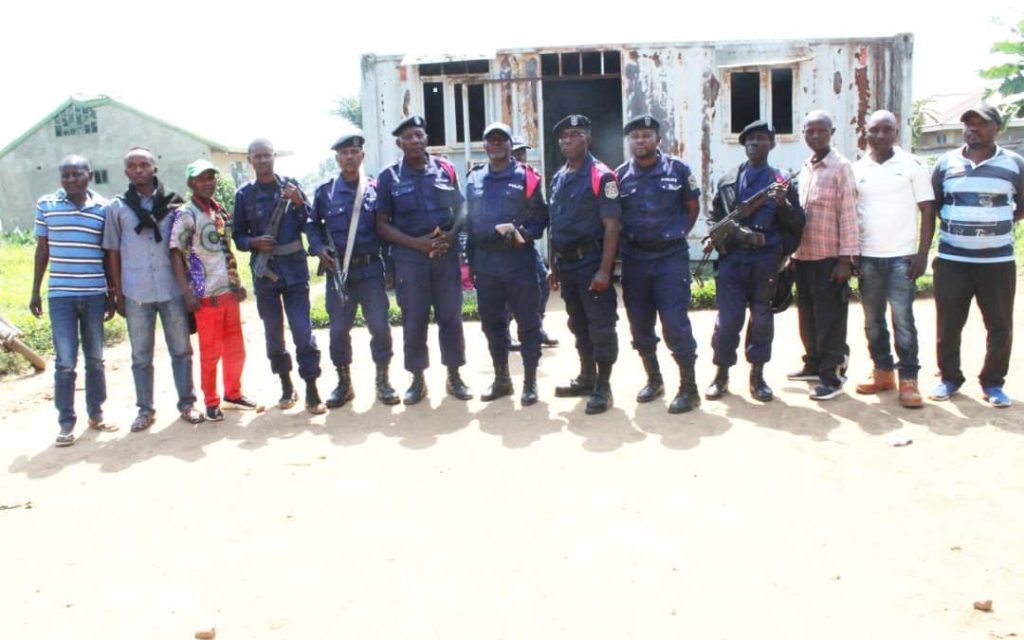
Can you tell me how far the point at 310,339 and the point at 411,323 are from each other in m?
0.68

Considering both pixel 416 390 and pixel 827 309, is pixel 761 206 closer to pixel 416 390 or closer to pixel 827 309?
pixel 827 309

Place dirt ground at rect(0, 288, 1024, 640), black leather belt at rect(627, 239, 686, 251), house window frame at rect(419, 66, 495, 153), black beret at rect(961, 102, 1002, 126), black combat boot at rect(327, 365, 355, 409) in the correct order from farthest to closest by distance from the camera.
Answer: house window frame at rect(419, 66, 495, 153) → black combat boot at rect(327, 365, 355, 409) → black leather belt at rect(627, 239, 686, 251) → black beret at rect(961, 102, 1002, 126) → dirt ground at rect(0, 288, 1024, 640)

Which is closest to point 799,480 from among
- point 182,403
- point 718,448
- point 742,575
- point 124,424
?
point 718,448

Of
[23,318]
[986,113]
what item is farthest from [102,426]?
[986,113]

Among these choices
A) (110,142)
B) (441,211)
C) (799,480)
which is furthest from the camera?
(110,142)

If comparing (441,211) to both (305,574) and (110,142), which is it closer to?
(305,574)

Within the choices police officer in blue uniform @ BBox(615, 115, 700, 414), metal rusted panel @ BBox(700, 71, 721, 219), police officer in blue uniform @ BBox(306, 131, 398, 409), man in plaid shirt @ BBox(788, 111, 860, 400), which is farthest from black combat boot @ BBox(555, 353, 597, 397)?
metal rusted panel @ BBox(700, 71, 721, 219)

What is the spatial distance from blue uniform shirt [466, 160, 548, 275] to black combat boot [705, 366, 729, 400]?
143 centimetres

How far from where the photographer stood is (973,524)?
3498 millimetres

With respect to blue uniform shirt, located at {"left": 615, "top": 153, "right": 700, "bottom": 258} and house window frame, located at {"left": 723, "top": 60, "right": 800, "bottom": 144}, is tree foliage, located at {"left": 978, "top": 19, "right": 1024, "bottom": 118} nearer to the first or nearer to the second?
house window frame, located at {"left": 723, "top": 60, "right": 800, "bottom": 144}

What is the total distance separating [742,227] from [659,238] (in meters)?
0.52

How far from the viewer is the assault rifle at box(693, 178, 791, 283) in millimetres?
5109

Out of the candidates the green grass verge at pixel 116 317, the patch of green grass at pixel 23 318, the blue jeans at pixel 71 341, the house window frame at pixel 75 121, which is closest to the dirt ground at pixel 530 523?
the blue jeans at pixel 71 341

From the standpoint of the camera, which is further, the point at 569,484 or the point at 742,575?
the point at 569,484
